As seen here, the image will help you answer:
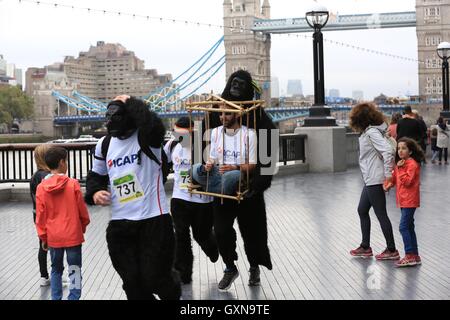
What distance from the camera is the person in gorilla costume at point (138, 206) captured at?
5059 mm

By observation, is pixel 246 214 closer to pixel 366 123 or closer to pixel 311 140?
pixel 366 123

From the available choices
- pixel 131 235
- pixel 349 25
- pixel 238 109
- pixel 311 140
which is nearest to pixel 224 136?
pixel 238 109

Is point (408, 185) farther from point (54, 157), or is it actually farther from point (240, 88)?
point (54, 157)

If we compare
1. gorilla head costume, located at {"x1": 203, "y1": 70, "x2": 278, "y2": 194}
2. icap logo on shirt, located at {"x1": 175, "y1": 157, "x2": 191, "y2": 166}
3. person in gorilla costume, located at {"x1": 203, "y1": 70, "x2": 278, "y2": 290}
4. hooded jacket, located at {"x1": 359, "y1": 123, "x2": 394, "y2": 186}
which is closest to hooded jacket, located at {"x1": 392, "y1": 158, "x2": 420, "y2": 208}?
hooded jacket, located at {"x1": 359, "y1": 123, "x2": 394, "y2": 186}

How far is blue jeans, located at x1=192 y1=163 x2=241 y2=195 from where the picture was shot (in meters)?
6.13

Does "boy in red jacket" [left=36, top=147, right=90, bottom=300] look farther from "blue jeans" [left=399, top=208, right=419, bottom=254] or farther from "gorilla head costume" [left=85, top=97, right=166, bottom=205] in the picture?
"blue jeans" [left=399, top=208, right=419, bottom=254]

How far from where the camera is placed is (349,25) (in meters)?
99.1

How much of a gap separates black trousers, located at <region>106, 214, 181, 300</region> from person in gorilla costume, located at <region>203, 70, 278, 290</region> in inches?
52.1

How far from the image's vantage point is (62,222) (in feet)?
19.1

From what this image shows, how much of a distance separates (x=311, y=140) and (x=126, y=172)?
1424 centimetres

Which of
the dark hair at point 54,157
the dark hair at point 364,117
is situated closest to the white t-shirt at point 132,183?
the dark hair at point 54,157

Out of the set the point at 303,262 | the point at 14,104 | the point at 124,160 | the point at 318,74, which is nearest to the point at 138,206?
the point at 124,160

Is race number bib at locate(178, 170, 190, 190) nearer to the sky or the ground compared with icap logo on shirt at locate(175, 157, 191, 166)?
nearer to the ground
